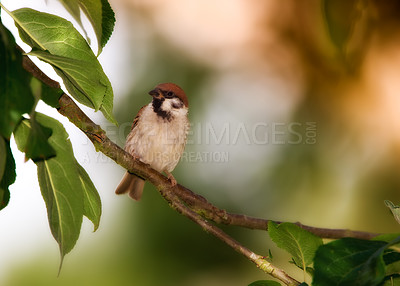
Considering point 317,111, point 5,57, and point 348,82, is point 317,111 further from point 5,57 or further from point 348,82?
point 5,57

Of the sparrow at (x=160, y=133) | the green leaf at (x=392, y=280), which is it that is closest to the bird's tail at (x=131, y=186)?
the sparrow at (x=160, y=133)

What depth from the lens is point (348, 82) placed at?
3.38 m

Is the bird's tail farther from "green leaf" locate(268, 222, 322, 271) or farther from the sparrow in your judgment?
"green leaf" locate(268, 222, 322, 271)

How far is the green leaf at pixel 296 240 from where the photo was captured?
3.23 ft

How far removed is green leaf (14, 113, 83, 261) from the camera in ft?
3.17

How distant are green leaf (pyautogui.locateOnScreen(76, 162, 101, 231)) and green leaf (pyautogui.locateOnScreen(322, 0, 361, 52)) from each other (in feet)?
2.00

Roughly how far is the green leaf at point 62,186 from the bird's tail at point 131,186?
81.3 inches

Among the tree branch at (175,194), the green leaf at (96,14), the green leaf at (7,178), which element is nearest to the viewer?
the green leaf at (96,14)

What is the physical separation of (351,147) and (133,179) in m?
1.46

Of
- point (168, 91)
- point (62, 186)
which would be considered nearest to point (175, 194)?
point (62, 186)

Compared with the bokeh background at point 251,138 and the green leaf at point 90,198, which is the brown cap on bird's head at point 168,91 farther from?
the green leaf at point 90,198

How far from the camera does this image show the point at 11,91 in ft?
2.17

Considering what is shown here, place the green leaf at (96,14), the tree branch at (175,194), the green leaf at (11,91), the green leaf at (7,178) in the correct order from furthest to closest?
the tree branch at (175,194), the green leaf at (7,178), the green leaf at (96,14), the green leaf at (11,91)

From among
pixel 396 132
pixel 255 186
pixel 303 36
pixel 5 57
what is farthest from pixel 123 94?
pixel 5 57
